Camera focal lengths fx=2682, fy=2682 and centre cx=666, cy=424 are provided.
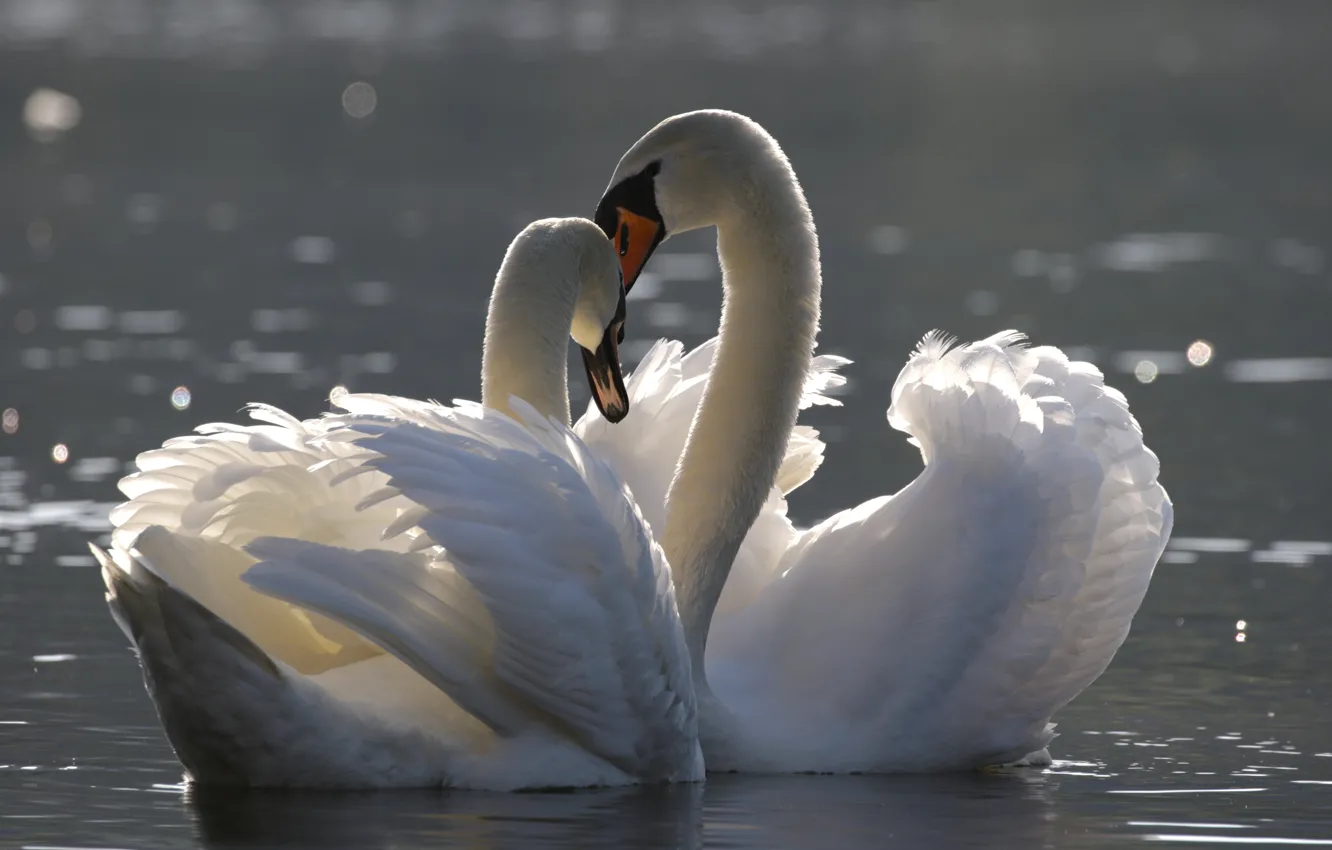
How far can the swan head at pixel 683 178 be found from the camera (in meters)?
7.93

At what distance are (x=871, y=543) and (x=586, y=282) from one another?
1146 mm

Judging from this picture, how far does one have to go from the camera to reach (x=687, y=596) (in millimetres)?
7789

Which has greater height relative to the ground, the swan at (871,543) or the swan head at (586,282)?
the swan head at (586,282)

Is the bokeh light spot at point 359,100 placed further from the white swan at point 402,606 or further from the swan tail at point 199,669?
the swan tail at point 199,669

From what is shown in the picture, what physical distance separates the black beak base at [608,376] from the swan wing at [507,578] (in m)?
0.90

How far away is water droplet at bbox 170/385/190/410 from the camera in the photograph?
14.0m

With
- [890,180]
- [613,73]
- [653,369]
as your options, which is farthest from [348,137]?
[653,369]

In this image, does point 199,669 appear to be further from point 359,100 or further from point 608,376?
point 359,100

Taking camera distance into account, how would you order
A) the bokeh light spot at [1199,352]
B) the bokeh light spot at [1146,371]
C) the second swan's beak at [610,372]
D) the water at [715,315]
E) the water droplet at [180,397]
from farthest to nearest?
the bokeh light spot at [1199,352] → the bokeh light spot at [1146,371] → the water droplet at [180,397] → the second swan's beak at [610,372] → the water at [715,315]

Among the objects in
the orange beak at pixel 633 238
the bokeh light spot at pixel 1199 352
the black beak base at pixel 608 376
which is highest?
the bokeh light spot at pixel 1199 352

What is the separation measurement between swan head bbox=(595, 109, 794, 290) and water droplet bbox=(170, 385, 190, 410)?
642 centimetres

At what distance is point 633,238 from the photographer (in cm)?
802

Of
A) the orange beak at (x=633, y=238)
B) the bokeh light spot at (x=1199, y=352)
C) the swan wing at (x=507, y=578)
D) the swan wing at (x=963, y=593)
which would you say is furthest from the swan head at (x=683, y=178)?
the bokeh light spot at (x=1199, y=352)

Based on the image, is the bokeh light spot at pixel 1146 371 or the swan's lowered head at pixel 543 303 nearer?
the swan's lowered head at pixel 543 303
